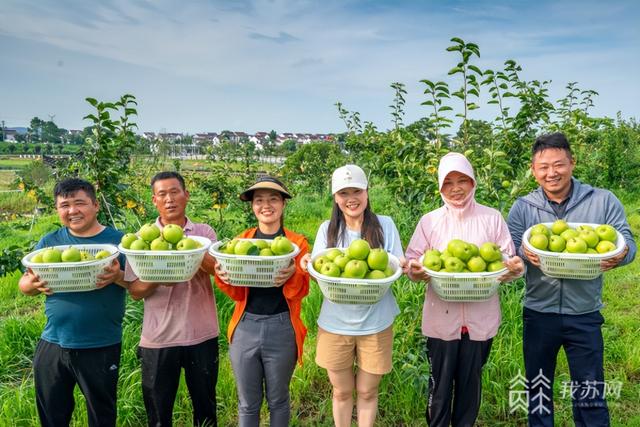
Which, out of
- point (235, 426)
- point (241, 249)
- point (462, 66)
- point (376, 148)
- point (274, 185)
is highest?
point (462, 66)

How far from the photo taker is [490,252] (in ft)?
7.29

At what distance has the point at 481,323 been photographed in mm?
2406

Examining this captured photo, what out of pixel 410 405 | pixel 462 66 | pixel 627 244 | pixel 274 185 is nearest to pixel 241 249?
pixel 274 185

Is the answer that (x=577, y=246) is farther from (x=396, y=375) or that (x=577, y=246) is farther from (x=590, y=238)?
(x=396, y=375)

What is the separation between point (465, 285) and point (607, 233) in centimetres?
78

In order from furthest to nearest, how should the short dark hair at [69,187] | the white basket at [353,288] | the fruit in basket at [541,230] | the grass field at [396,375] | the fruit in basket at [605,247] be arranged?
the grass field at [396,375] → the short dark hair at [69,187] → the fruit in basket at [541,230] → the fruit in basket at [605,247] → the white basket at [353,288]

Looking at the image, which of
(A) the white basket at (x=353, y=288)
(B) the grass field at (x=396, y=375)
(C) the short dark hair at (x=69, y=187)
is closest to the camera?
(A) the white basket at (x=353, y=288)

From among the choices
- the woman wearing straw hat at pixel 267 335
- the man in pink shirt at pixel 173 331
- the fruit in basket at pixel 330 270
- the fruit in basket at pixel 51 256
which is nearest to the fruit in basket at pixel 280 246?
the woman wearing straw hat at pixel 267 335

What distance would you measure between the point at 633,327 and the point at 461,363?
9.44ft

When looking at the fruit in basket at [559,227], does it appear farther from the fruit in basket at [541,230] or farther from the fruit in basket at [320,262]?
the fruit in basket at [320,262]

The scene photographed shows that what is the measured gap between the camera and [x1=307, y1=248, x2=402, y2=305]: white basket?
2.11 metres

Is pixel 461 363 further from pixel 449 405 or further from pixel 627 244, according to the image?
pixel 627 244

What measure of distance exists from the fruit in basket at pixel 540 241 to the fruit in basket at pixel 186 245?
1775 mm

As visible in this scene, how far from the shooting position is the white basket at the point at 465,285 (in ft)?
7.16
